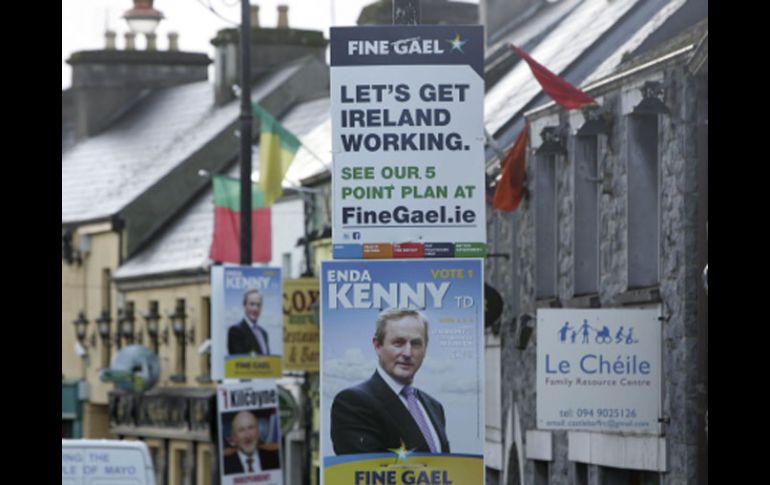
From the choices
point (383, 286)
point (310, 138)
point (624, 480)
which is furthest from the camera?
point (310, 138)

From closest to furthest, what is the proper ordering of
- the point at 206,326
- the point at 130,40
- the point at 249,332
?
the point at 249,332, the point at 206,326, the point at 130,40

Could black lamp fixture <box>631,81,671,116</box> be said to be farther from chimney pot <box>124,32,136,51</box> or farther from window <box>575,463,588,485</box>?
Result: chimney pot <box>124,32,136,51</box>

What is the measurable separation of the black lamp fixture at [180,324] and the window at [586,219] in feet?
88.0

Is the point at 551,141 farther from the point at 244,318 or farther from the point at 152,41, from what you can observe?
the point at 152,41

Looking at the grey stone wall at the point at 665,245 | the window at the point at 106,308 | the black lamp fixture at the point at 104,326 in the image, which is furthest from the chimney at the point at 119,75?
the grey stone wall at the point at 665,245

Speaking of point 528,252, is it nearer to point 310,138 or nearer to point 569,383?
point 569,383

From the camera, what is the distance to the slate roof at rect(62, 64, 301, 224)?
61375mm

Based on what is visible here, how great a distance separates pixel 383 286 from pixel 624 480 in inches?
501

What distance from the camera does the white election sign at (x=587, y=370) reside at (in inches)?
924

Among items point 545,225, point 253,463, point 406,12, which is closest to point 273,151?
point 545,225

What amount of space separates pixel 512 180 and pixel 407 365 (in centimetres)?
1585

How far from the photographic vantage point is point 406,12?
15.2 meters
